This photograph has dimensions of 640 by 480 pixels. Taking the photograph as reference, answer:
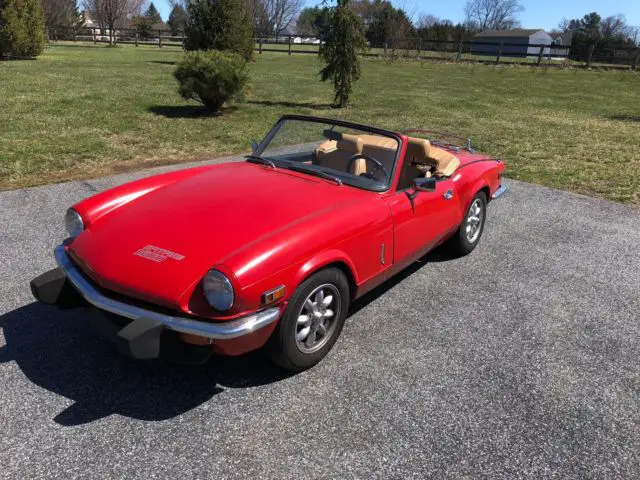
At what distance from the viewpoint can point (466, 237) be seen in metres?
4.78

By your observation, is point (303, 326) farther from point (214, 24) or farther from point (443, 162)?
point (214, 24)

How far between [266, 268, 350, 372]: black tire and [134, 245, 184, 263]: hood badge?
0.67 metres

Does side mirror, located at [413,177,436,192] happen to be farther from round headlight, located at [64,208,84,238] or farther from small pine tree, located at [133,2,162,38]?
small pine tree, located at [133,2,162,38]

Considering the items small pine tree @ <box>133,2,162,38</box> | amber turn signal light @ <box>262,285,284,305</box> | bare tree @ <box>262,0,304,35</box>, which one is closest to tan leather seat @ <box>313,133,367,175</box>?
amber turn signal light @ <box>262,285,284,305</box>

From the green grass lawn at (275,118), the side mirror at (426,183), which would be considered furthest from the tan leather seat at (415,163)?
the green grass lawn at (275,118)

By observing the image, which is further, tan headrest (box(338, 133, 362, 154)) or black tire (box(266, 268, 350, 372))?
tan headrest (box(338, 133, 362, 154))

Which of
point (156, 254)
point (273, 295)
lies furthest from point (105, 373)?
point (273, 295)

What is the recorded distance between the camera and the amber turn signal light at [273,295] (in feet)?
8.63

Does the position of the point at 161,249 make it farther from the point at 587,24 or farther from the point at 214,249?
the point at 587,24

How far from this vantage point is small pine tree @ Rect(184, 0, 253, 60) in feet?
55.9

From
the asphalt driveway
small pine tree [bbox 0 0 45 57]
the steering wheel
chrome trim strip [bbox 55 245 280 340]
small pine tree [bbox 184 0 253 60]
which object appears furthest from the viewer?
small pine tree [bbox 0 0 45 57]

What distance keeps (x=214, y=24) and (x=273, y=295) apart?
16696mm

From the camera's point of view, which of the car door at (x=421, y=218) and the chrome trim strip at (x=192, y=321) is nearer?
the chrome trim strip at (x=192, y=321)

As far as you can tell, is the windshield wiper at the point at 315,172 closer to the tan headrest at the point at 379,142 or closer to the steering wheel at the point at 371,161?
the steering wheel at the point at 371,161
